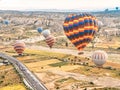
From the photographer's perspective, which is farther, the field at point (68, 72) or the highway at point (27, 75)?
the field at point (68, 72)

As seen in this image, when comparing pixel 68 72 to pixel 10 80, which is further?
pixel 68 72

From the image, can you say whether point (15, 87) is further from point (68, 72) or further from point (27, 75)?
point (68, 72)

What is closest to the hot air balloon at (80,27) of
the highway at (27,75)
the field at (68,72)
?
the field at (68,72)

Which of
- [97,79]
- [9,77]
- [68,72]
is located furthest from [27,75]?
[97,79]

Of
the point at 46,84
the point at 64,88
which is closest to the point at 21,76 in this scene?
the point at 46,84

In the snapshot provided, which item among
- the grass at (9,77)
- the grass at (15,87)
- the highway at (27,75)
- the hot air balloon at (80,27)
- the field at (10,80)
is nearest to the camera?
the grass at (15,87)

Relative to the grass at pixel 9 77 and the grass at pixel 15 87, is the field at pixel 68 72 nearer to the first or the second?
the grass at pixel 9 77

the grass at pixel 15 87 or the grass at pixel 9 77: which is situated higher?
the grass at pixel 15 87

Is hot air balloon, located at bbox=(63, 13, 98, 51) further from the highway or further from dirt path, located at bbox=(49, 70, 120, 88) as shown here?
the highway
